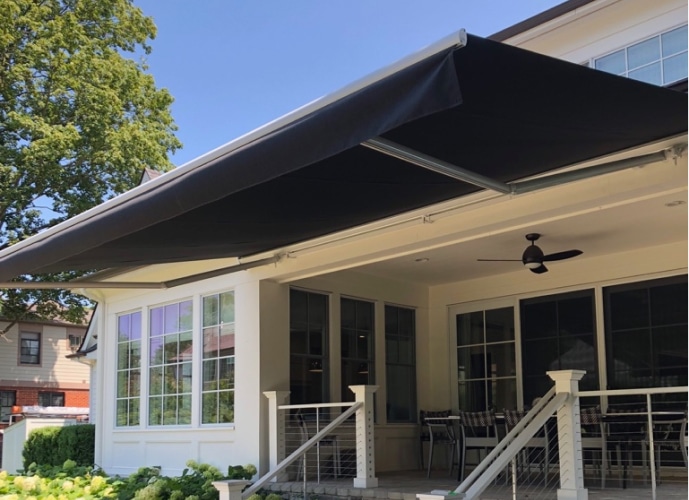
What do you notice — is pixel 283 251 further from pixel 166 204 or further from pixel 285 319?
pixel 166 204

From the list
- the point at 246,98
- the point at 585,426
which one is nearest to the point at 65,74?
the point at 246,98

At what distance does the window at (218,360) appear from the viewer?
9.46 meters

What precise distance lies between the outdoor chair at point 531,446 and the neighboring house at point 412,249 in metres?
1.28

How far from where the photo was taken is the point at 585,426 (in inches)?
333

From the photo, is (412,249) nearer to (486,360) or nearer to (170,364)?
(486,360)

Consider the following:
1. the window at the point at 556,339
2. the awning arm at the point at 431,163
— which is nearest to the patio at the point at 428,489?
the window at the point at 556,339

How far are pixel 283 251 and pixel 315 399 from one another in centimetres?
211

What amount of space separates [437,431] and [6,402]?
24342mm

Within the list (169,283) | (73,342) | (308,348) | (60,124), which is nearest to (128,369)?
(169,283)

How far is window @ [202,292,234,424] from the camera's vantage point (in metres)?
9.46

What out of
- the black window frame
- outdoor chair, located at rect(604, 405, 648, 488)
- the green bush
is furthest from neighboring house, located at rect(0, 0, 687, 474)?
the black window frame

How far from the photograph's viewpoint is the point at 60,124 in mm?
19562

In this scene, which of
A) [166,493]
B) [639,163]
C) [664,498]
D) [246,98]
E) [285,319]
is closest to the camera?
[639,163]

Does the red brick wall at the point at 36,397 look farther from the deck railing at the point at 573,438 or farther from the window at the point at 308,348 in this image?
the deck railing at the point at 573,438
